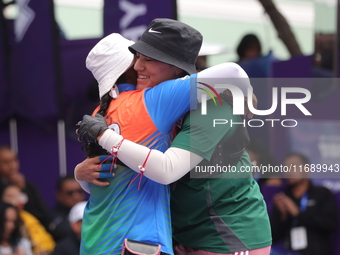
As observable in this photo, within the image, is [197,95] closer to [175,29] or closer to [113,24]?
[175,29]

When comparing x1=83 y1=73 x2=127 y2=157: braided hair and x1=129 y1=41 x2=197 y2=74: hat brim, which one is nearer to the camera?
x1=129 y1=41 x2=197 y2=74: hat brim

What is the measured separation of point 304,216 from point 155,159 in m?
3.40

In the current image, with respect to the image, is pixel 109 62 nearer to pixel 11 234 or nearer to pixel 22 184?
pixel 11 234

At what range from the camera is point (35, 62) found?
778cm

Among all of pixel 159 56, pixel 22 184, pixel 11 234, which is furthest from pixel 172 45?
pixel 22 184

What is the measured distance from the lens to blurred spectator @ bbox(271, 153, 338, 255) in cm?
600

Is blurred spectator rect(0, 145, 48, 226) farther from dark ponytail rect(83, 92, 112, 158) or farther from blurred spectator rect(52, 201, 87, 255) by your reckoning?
dark ponytail rect(83, 92, 112, 158)

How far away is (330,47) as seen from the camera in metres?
6.28

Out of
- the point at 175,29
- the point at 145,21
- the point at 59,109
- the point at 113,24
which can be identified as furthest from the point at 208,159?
the point at 59,109

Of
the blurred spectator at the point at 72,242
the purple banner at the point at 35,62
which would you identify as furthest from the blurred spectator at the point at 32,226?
the purple banner at the point at 35,62

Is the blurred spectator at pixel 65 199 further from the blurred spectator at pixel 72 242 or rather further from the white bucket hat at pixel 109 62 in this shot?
the white bucket hat at pixel 109 62

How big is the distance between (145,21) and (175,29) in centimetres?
310

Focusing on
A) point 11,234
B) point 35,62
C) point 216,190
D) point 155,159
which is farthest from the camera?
point 35,62

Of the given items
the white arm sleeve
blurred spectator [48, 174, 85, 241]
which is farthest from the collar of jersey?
blurred spectator [48, 174, 85, 241]
